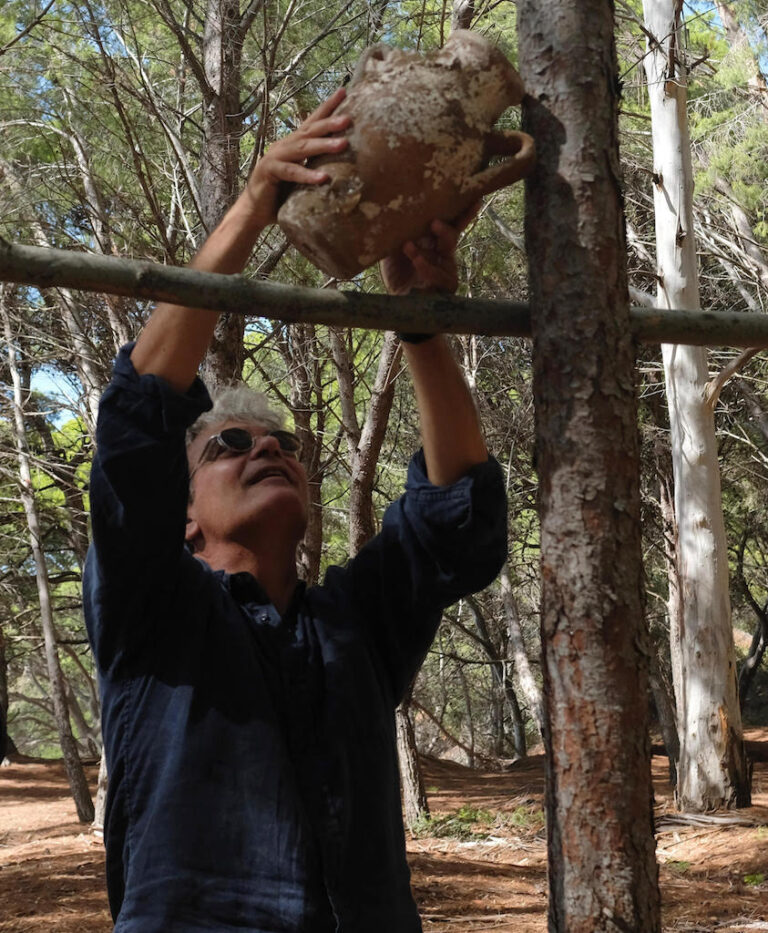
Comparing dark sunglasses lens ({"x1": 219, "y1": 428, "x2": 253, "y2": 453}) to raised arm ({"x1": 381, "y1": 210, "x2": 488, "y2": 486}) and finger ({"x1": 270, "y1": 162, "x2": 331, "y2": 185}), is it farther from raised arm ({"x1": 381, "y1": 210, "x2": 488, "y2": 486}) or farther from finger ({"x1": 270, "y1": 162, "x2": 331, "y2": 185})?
finger ({"x1": 270, "y1": 162, "x2": 331, "y2": 185})

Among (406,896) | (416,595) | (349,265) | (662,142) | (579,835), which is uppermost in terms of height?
(662,142)

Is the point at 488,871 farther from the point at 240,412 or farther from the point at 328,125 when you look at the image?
the point at 328,125

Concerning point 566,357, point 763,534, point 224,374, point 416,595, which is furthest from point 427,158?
point 763,534

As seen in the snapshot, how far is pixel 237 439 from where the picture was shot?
2.21 m

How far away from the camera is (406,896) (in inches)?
73.3

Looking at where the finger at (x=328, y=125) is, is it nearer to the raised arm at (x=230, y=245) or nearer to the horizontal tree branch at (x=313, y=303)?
the raised arm at (x=230, y=245)

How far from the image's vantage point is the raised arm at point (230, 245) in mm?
1716

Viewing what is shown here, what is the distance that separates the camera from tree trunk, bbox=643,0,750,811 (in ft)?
26.8

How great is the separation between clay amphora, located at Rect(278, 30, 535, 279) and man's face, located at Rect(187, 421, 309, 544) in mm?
534

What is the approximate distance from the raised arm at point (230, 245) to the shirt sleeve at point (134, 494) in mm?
33

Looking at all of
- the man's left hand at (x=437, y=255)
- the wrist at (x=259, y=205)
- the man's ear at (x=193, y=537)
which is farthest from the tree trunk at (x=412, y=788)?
the wrist at (x=259, y=205)

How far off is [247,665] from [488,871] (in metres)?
5.53

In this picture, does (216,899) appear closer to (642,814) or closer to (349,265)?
(642,814)

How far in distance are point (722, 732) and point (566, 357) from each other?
23.7ft
